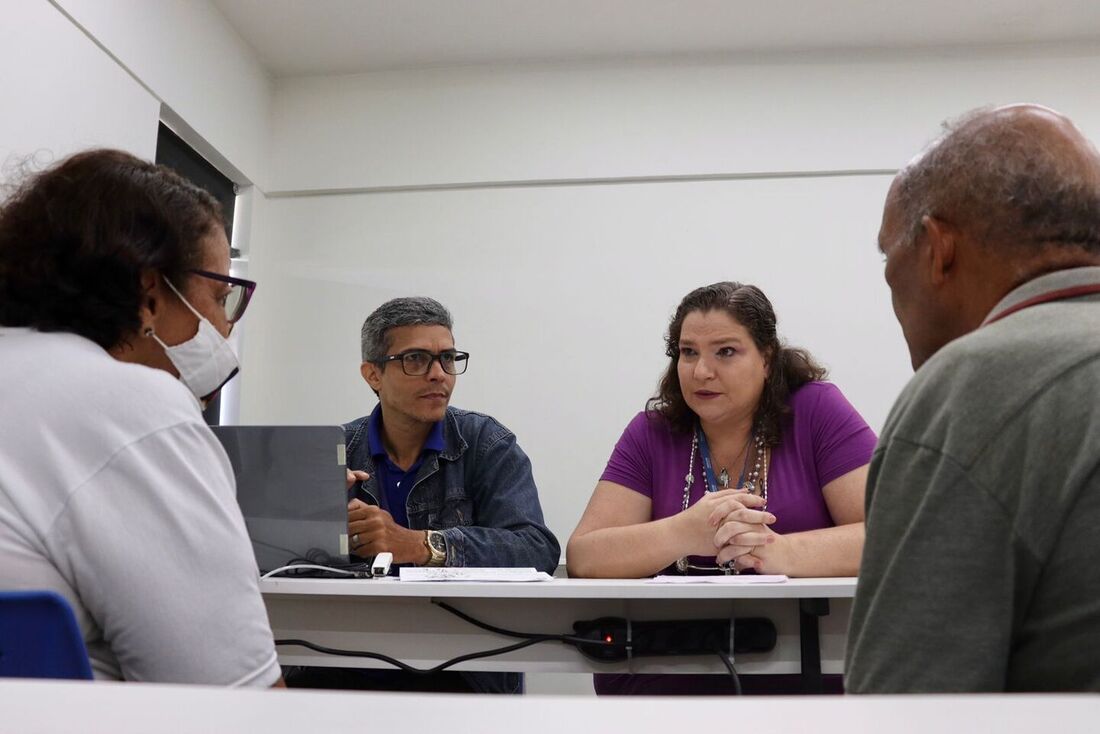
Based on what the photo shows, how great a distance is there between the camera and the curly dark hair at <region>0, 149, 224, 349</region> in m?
1.15

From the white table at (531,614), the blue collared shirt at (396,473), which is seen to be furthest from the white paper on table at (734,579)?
the blue collared shirt at (396,473)

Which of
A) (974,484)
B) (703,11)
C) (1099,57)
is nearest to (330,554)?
(974,484)

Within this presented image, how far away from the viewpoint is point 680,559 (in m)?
2.05

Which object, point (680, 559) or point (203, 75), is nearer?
point (680, 559)

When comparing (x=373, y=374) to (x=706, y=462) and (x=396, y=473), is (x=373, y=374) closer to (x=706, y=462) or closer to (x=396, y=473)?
(x=396, y=473)

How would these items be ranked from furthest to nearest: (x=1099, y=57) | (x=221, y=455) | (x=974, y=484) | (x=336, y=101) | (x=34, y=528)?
(x=336, y=101)
(x=1099, y=57)
(x=221, y=455)
(x=34, y=528)
(x=974, y=484)

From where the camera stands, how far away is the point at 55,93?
2805mm

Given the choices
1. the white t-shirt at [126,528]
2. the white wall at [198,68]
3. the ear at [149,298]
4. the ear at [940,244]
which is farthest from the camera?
the white wall at [198,68]

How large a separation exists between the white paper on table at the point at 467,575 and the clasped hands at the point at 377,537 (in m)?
0.22

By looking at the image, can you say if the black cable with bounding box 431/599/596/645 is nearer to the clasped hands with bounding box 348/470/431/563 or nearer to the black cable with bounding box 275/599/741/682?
the black cable with bounding box 275/599/741/682

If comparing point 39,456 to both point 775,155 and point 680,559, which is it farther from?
point 775,155

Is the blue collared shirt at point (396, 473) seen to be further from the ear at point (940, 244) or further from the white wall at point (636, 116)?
the white wall at point (636, 116)

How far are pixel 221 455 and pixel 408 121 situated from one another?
3423 mm

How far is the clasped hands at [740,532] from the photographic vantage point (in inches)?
72.0
